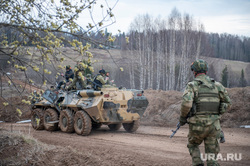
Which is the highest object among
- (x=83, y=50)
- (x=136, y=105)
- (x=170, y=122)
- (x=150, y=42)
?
(x=150, y=42)

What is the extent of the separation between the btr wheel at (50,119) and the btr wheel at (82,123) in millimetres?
1718

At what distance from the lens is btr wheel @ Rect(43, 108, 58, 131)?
12.7 m

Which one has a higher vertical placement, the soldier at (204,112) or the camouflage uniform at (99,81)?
the camouflage uniform at (99,81)

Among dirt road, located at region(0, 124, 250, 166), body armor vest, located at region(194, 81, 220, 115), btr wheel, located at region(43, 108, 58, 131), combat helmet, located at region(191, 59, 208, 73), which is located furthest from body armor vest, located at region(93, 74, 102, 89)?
body armor vest, located at region(194, 81, 220, 115)

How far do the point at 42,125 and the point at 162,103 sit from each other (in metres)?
7.30

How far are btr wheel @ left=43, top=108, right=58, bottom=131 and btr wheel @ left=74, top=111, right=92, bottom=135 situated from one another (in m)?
1.72

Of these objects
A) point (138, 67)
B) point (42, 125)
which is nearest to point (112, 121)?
point (42, 125)

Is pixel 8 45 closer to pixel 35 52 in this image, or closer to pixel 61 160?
pixel 35 52

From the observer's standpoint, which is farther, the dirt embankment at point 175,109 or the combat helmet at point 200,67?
the dirt embankment at point 175,109

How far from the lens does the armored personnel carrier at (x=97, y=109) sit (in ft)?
35.3

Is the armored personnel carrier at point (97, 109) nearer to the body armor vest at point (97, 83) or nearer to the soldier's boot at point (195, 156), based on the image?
the body armor vest at point (97, 83)

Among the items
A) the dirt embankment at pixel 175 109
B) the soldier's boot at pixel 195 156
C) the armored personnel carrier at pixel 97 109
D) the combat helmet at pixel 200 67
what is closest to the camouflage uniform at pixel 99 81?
the armored personnel carrier at pixel 97 109

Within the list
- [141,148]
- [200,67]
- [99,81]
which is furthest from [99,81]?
[200,67]

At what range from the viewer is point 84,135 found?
11.1 metres
